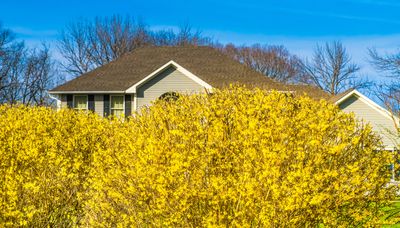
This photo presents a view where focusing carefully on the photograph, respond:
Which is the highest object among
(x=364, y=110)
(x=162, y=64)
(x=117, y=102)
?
(x=162, y=64)

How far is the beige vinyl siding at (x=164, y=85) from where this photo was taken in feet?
87.9

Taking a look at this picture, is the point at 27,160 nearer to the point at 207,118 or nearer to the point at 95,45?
the point at 207,118

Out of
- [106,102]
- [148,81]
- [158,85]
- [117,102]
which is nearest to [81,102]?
[106,102]

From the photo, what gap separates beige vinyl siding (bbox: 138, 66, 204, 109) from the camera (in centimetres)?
2680

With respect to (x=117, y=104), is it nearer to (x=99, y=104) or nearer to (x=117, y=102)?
(x=117, y=102)

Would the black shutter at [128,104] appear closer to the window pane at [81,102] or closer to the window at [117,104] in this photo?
the window at [117,104]

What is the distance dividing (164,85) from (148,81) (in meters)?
0.74

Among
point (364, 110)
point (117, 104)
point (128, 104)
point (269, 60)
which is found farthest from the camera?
point (269, 60)

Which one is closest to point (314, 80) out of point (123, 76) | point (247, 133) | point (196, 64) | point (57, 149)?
point (196, 64)

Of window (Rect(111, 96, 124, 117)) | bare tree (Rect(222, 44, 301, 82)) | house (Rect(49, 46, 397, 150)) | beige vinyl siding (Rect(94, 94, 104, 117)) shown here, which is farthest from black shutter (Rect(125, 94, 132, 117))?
bare tree (Rect(222, 44, 301, 82))

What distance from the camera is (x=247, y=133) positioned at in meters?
7.82

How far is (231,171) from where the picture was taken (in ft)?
26.3

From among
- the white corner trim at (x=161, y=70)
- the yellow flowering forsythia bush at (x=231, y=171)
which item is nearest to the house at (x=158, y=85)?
the white corner trim at (x=161, y=70)

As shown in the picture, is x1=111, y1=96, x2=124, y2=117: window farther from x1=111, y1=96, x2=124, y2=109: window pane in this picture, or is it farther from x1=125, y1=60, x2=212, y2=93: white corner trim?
x1=125, y1=60, x2=212, y2=93: white corner trim
